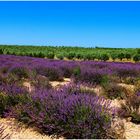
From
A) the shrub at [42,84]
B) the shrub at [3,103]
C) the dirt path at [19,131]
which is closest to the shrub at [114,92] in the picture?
the shrub at [42,84]

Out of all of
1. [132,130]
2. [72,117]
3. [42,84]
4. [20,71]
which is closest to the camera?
[72,117]

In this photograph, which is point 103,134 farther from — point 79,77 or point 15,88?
point 79,77

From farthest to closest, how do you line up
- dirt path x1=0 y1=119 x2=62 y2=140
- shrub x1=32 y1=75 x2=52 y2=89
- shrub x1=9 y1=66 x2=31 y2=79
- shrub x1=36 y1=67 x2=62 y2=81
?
shrub x1=36 y1=67 x2=62 y2=81 < shrub x1=9 y1=66 x2=31 y2=79 < shrub x1=32 y1=75 x2=52 y2=89 < dirt path x1=0 y1=119 x2=62 y2=140

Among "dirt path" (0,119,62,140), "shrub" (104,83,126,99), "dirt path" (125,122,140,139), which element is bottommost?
"dirt path" (0,119,62,140)

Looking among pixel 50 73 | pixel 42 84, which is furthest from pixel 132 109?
pixel 50 73

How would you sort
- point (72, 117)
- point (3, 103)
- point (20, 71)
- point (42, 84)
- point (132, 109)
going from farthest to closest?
point (20, 71) → point (42, 84) → point (132, 109) → point (3, 103) → point (72, 117)

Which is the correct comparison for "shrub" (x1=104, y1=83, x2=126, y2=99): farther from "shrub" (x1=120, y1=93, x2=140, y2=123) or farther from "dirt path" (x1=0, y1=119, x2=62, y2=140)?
"dirt path" (x1=0, y1=119, x2=62, y2=140)

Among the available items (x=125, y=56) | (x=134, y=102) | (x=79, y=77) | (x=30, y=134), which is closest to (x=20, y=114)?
(x=30, y=134)

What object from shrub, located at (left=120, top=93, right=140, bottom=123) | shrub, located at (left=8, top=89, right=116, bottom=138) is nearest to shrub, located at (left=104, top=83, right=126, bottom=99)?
shrub, located at (left=120, top=93, right=140, bottom=123)

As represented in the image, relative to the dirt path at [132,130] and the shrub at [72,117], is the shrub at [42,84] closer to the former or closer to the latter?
the shrub at [72,117]

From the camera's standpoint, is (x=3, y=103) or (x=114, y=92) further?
(x=114, y=92)

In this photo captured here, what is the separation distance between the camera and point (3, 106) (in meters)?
7.62

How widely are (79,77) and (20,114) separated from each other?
6.78 metres

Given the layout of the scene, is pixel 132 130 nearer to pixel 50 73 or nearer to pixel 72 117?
pixel 72 117
